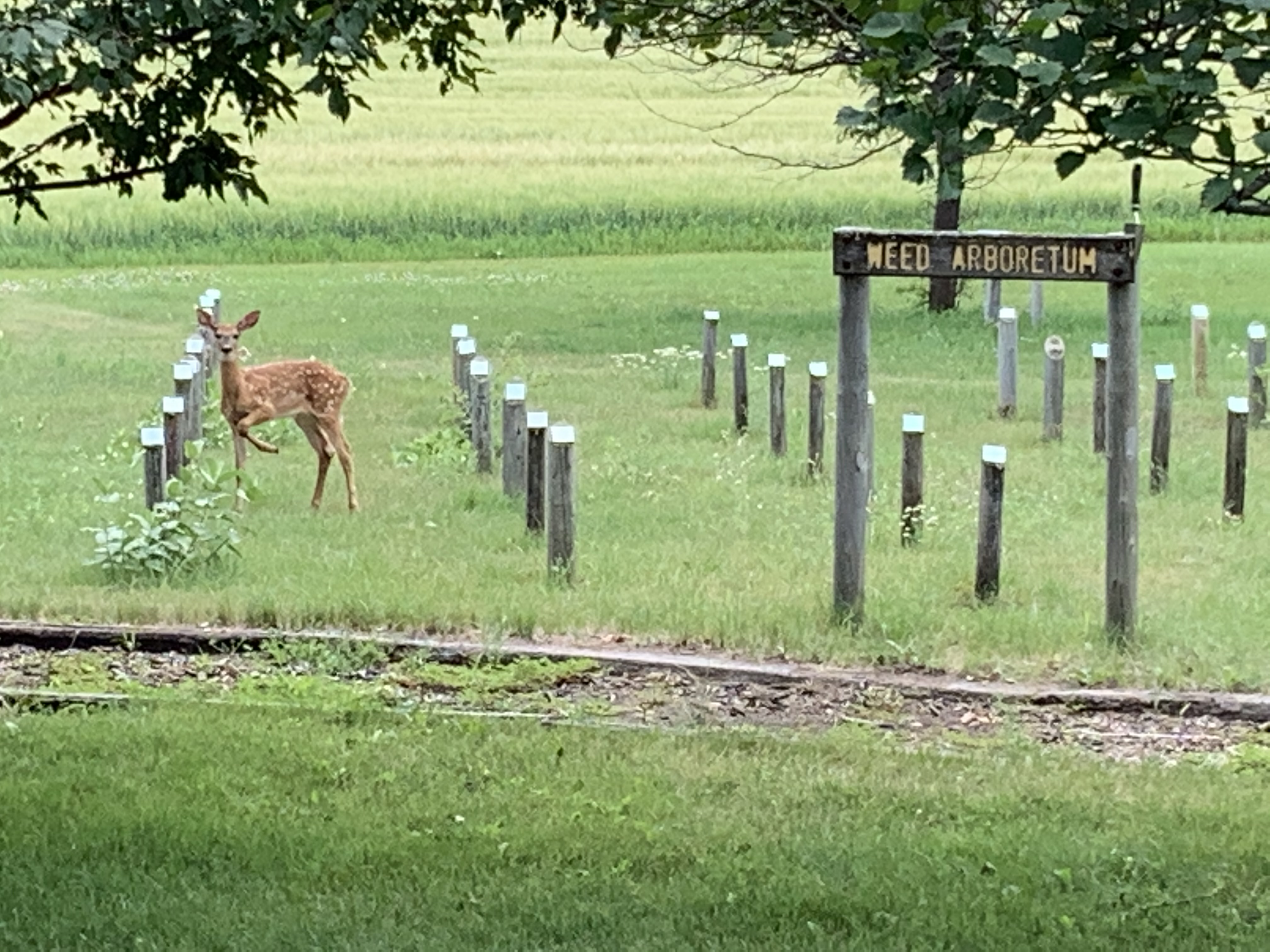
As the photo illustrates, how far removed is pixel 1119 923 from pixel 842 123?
2.19 metres

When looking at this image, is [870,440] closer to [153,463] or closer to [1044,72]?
[153,463]

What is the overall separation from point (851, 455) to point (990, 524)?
0.88 meters

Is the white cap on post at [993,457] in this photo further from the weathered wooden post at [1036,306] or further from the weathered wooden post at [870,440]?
the weathered wooden post at [1036,306]

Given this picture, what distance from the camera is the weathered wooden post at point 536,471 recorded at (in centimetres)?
1168

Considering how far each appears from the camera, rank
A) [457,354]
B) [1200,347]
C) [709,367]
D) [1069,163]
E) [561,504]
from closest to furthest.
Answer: [1069,163] < [561,504] < [457,354] < [709,367] < [1200,347]

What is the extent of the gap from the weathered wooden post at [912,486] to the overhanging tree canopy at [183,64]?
426cm

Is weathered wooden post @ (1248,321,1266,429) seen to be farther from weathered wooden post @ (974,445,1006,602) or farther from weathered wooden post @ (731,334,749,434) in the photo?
weathered wooden post @ (974,445,1006,602)

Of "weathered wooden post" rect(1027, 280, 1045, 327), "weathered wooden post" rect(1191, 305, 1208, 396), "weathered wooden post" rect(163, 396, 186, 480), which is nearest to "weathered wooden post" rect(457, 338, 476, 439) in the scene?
"weathered wooden post" rect(163, 396, 186, 480)

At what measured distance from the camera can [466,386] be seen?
16.5m

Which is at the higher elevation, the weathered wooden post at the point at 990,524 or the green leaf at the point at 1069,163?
the green leaf at the point at 1069,163

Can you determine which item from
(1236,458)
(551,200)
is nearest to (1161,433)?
(1236,458)

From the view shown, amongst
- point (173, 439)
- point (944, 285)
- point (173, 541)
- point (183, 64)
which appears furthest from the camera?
point (944, 285)

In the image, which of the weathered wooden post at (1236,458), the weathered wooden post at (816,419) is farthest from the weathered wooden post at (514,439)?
the weathered wooden post at (1236,458)

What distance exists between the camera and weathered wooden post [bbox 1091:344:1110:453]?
15117 mm
